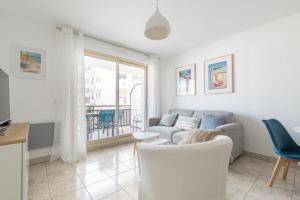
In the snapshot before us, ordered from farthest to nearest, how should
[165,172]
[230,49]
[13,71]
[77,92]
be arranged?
1. [230,49]
2. [77,92]
3. [13,71]
4. [165,172]

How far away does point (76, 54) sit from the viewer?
283 cm

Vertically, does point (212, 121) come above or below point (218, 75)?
below

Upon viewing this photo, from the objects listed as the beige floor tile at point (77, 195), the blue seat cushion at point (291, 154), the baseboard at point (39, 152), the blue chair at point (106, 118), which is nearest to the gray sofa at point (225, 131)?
the blue seat cushion at point (291, 154)

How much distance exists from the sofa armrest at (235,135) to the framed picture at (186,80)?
4.51ft

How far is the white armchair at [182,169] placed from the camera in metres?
0.91

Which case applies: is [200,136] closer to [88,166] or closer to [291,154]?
[291,154]

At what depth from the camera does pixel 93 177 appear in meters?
2.09

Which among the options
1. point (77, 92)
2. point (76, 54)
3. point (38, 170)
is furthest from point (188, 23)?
point (38, 170)

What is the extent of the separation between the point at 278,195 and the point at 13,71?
4.11 meters

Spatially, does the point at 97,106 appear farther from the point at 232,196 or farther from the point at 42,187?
the point at 232,196

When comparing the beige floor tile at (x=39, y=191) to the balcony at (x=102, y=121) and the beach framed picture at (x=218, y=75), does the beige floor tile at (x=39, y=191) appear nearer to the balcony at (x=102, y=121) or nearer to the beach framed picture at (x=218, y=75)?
the balcony at (x=102, y=121)

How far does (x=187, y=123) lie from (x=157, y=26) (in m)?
2.22

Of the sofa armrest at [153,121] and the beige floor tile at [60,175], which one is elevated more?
the sofa armrest at [153,121]

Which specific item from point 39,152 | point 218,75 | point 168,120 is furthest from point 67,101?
point 218,75
